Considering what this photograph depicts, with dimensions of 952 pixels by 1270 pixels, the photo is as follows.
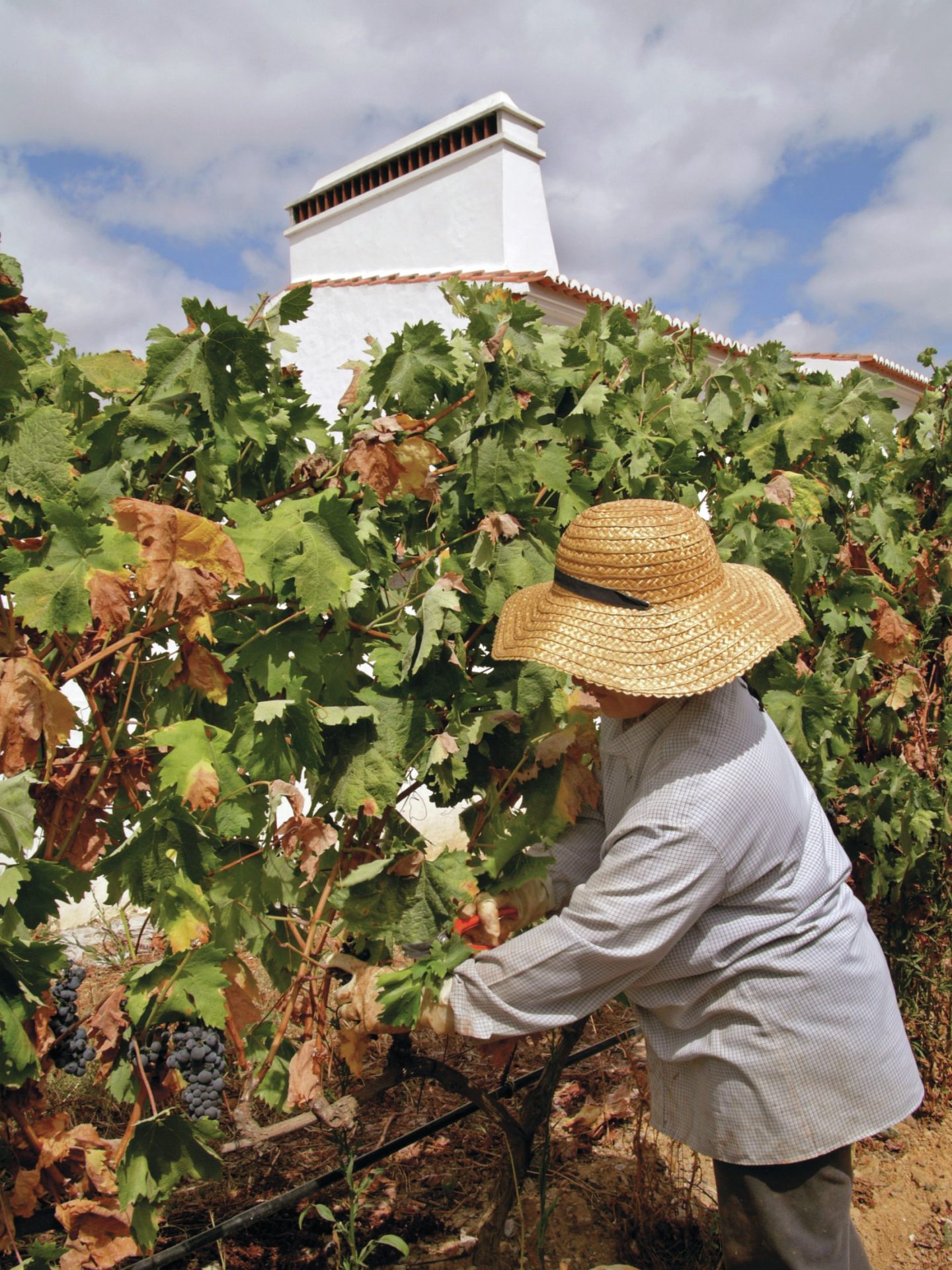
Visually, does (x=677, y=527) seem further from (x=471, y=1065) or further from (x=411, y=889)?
(x=471, y=1065)

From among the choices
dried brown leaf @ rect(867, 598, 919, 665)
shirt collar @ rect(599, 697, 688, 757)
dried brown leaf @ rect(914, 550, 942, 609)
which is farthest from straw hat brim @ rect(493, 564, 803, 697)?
dried brown leaf @ rect(914, 550, 942, 609)

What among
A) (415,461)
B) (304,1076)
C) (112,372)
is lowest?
(304,1076)

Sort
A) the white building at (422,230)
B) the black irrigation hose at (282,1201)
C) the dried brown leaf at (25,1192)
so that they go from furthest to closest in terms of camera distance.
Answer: the white building at (422,230) → the black irrigation hose at (282,1201) → the dried brown leaf at (25,1192)

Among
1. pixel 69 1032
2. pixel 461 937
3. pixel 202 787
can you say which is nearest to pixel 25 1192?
pixel 69 1032

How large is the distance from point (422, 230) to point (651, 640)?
12188 mm

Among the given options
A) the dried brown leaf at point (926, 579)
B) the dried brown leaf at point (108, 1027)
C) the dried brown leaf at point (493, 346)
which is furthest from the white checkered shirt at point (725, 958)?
the dried brown leaf at point (926, 579)

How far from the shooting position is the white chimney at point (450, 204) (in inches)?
488

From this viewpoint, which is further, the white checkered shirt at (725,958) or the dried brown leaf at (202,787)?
the white checkered shirt at (725,958)

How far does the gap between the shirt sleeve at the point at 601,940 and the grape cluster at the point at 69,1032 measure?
2.67ft

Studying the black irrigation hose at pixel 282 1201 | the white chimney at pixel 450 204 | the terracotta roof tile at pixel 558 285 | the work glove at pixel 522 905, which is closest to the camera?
the work glove at pixel 522 905

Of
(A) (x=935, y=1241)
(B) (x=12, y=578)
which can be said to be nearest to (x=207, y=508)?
(B) (x=12, y=578)

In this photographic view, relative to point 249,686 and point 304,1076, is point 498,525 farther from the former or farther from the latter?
point 304,1076

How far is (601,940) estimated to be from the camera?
204 centimetres

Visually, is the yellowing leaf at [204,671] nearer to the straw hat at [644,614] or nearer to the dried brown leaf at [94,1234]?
the straw hat at [644,614]
